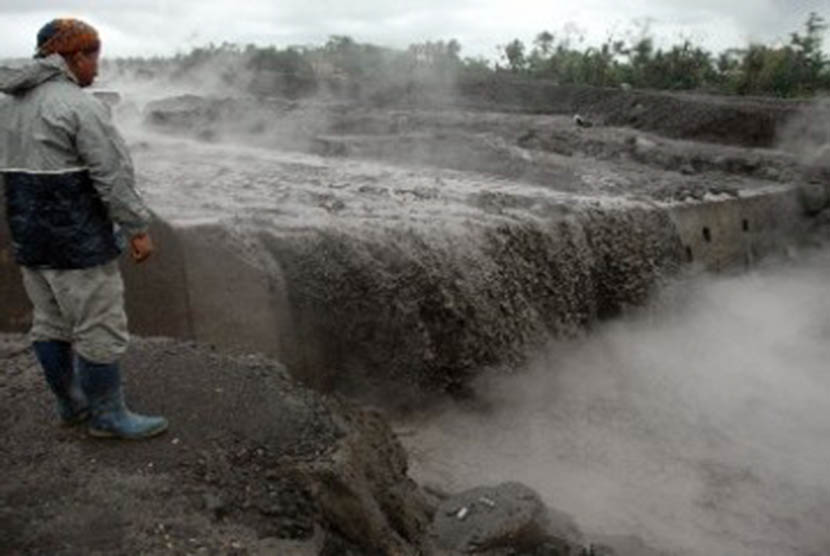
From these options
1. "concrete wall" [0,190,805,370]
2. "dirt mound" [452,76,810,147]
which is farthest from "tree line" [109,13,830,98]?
"concrete wall" [0,190,805,370]

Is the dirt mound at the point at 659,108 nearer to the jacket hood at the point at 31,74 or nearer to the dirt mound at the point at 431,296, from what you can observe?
the dirt mound at the point at 431,296

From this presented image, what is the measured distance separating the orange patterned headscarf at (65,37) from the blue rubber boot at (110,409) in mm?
1242

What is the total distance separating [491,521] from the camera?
445 cm

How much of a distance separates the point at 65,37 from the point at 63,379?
1412 mm

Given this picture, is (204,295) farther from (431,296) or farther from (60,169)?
(60,169)

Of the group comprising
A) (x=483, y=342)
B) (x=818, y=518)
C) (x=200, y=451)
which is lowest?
(x=818, y=518)

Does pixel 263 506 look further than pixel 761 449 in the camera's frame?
No

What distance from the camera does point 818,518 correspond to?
233 inches

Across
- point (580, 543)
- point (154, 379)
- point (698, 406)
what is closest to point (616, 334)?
point (698, 406)

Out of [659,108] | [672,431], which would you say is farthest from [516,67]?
[672,431]

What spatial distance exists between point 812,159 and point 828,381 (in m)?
4.00

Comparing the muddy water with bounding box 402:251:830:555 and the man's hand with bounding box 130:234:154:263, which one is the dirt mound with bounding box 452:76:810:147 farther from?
the man's hand with bounding box 130:234:154:263

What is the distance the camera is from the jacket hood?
3424mm

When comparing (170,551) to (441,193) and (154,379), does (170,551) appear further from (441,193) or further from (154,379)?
(441,193)
